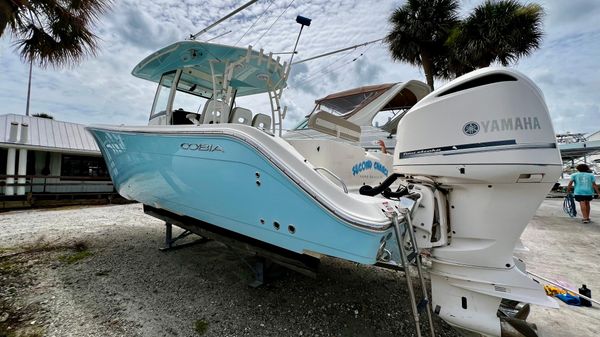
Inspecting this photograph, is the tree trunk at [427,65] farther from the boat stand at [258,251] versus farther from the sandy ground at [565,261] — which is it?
the boat stand at [258,251]

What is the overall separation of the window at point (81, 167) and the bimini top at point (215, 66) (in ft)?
38.5

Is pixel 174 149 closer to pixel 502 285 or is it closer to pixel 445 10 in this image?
pixel 502 285

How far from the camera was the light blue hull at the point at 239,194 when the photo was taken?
1747 mm

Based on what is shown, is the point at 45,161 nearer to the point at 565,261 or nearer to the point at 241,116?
the point at 241,116

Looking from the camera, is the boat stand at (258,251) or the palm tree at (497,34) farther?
the palm tree at (497,34)

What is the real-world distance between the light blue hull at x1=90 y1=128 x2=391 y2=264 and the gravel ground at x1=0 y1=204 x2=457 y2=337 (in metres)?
0.80

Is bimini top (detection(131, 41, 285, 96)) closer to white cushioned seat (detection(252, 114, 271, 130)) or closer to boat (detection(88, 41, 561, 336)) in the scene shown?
white cushioned seat (detection(252, 114, 271, 130))

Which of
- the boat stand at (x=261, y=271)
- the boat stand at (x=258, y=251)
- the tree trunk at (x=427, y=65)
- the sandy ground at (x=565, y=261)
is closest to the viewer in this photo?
the boat stand at (x=258, y=251)

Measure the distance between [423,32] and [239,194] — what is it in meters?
12.3

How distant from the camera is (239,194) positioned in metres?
2.18

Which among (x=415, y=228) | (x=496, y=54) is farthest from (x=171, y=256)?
(x=496, y=54)

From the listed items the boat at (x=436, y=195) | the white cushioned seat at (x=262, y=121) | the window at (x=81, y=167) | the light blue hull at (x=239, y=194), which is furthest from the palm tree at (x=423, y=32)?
the window at (x=81, y=167)

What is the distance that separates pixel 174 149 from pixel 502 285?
110 inches

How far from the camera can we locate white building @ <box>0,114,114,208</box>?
10516 millimetres
